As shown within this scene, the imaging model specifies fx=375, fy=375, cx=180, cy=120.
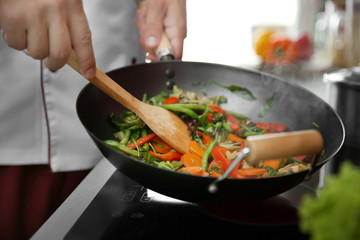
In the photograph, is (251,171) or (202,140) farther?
(202,140)

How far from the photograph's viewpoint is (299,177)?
0.68 metres

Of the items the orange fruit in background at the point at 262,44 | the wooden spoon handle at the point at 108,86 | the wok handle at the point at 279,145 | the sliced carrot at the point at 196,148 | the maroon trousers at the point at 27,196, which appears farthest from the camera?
the orange fruit in background at the point at 262,44

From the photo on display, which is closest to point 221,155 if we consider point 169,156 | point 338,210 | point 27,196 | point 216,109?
point 169,156

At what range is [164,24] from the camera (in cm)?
120

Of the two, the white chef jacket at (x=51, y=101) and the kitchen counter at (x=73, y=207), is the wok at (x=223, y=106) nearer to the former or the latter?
the kitchen counter at (x=73, y=207)

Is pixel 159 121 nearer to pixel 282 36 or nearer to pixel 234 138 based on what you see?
pixel 234 138

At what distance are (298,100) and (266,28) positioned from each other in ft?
7.10

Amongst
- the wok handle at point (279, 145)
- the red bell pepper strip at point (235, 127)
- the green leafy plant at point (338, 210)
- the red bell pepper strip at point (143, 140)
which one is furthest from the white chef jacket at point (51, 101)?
the green leafy plant at point (338, 210)

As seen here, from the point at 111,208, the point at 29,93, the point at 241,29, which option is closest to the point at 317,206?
the point at 111,208

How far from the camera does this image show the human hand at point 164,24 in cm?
115

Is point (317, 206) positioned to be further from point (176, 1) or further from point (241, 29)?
point (241, 29)

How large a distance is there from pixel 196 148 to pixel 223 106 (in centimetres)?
31

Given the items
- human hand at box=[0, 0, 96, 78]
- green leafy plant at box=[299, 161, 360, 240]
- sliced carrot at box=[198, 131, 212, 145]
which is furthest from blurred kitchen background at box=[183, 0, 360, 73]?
green leafy plant at box=[299, 161, 360, 240]

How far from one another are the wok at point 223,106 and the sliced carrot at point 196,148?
0.22 m
